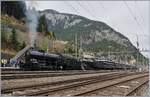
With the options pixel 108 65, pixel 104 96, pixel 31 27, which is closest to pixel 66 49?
pixel 108 65

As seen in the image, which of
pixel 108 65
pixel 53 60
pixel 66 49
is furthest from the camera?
pixel 66 49

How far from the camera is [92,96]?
12.8m

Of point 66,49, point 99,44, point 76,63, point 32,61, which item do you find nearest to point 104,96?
point 32,61

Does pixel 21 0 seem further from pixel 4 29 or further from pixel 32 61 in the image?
pixel 32 61

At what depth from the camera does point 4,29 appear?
60.9m

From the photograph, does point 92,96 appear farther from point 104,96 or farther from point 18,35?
point 18,35

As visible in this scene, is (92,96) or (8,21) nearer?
(92,96)

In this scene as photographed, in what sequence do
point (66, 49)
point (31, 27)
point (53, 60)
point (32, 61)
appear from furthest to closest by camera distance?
1. point (66, 49)
2. point (31, 27)
3. point (53, 60)
4. point (32, 61)

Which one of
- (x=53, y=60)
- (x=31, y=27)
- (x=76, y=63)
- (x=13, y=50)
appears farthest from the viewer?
(x=13, y=50)

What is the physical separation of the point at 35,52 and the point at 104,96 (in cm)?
2176

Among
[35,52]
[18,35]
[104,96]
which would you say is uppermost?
[18,35]

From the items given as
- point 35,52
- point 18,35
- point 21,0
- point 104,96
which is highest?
point 21,0

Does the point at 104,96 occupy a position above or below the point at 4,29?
below

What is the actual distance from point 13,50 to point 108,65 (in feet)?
59.5
